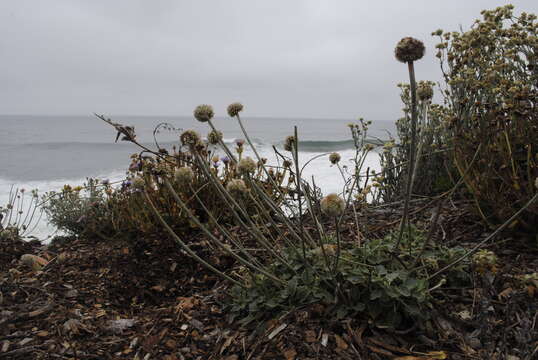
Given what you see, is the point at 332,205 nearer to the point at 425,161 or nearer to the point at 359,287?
the point at 359,287

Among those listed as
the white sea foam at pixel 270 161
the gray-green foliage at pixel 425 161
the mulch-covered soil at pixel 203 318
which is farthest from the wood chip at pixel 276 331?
the white sea foam at pixel 270 161

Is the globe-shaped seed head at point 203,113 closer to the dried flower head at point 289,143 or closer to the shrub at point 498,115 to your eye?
the dried flower head at point 289,143

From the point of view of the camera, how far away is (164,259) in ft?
10.0

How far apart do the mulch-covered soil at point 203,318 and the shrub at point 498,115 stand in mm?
299

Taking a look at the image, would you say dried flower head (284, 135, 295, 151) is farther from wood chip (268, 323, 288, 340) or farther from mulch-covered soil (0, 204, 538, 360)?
wood chip (268, 323, 288, 340)

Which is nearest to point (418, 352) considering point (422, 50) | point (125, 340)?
point (422, 50)

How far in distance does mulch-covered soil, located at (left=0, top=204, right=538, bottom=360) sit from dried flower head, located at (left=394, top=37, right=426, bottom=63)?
0.87 m

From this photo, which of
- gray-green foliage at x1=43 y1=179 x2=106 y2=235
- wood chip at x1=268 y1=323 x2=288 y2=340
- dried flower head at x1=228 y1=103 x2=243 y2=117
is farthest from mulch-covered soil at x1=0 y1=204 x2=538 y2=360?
gray-green foliage at x1=43 y1=179 x2=106 y2=235

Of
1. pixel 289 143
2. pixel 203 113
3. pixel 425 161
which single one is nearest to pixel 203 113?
pixel 203 113

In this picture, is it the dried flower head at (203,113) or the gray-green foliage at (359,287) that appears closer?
the gray-green foliage at (359,287)

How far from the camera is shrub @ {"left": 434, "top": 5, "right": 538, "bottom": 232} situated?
2586 mm

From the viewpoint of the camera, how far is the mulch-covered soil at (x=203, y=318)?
1.65 metres

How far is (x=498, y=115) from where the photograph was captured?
112 inches

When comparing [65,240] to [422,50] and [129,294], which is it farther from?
[422,50]
